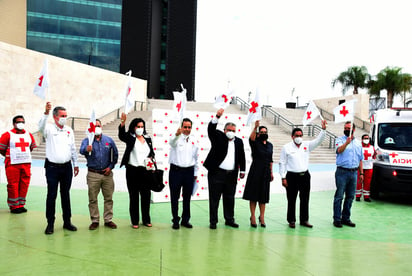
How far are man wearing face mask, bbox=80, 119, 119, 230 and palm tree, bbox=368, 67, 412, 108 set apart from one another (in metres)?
32.1

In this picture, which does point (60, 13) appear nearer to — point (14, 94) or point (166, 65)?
point (166, 65)

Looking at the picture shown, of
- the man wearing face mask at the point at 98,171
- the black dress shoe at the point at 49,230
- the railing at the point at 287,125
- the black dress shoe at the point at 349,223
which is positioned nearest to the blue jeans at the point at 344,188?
the black dress shoe at the point at 349,223

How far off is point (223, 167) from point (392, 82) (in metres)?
31.8

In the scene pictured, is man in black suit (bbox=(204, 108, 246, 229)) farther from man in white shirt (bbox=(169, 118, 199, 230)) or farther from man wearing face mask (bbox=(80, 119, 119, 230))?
man wearing face mask (bbox=(80, 119, 119, 230))

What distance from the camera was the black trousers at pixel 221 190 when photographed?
5785mm

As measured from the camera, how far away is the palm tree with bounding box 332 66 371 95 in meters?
33.1

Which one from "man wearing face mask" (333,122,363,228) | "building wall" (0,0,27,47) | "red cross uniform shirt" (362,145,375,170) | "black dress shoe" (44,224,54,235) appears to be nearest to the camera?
"black dress shoe" (44,224,54,235)

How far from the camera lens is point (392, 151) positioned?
26.4ft

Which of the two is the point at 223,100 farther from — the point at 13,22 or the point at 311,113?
the point at 13,22

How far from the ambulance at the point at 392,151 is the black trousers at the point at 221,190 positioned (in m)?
4.21

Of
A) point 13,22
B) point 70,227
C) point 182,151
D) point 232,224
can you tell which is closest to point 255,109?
point 182,151

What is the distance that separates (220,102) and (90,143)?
7.04ft

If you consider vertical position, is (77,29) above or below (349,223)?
above

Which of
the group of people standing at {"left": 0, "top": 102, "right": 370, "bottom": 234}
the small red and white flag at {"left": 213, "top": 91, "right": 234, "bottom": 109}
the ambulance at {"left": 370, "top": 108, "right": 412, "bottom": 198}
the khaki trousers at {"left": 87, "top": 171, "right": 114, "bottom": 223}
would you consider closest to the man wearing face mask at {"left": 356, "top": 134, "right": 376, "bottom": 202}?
the ambulance at {"left": 370, "top": 108, "right": 412, "bottom": 198}
